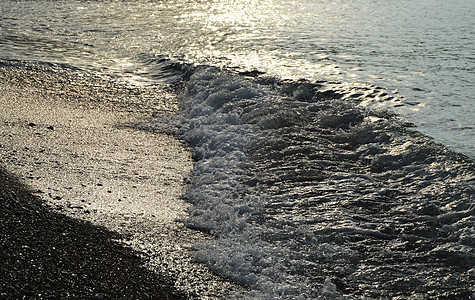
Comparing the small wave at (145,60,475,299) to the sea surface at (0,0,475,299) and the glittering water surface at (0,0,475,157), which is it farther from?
the glittering water surface at (0,0,475,157)

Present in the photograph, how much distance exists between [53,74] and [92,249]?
19.8 ft

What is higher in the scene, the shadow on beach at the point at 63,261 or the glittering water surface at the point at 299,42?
the glittering water surface at the point at 299,42

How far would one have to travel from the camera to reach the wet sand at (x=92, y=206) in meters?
Result: 3.04

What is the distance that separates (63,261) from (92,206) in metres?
0.89

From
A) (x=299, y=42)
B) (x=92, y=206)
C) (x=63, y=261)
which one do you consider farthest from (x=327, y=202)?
(x=299, y=42)

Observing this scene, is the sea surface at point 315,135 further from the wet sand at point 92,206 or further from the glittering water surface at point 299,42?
the wet sand at point 92,206

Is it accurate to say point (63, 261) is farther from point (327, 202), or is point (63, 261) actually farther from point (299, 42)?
point (299, 42)

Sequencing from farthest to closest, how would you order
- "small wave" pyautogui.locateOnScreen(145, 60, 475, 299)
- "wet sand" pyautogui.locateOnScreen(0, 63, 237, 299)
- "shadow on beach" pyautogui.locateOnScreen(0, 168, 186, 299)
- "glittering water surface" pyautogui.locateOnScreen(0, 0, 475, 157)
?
"glittering water surface" pyautogui.locateOnScreen(0, 0, 475, 157), "small wave" pyautogui.locateOnScreen(145, 60, 475, 299), "wet sand" pyautogui.locateOnScreen(0, 63, 237, 299), "shadow on beach" pyautogui.locateOnScreen(0, 168, 186, 299)

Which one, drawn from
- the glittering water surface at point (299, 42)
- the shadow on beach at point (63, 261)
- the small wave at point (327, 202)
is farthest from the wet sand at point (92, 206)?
the glittering water surface at point (299, 42)

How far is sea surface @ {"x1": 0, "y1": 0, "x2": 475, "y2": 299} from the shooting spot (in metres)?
3.41

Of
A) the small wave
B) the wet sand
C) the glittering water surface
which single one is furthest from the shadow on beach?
the glittering water surface

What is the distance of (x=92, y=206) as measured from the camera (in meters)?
3.96

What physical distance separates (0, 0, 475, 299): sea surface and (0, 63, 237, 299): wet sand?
26 cm

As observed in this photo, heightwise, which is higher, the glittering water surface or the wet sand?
the glittering water surface
